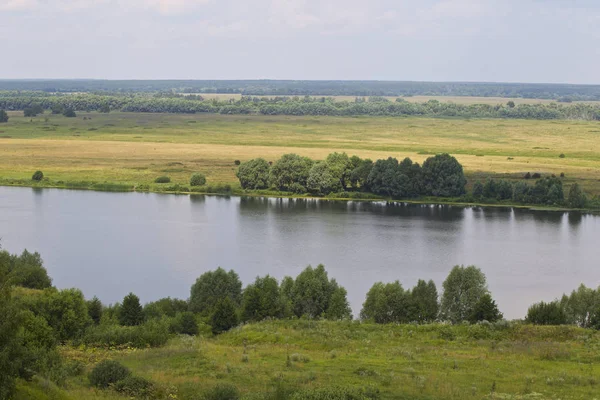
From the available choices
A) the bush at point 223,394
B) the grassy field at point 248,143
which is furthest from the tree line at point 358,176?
the bush at point 223,394

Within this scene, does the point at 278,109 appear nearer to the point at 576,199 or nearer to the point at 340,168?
the point at 340,168

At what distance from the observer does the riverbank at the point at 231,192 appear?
51.8 meters

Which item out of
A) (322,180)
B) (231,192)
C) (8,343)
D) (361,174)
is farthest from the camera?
(231,192)

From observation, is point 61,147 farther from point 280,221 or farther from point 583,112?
point 583,112

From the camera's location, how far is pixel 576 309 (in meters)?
23.9

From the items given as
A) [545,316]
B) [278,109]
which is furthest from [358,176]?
[278,109]

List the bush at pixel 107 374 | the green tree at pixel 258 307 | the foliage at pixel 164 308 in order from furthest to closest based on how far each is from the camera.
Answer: the foliage at pixel 164 308, the green tree at pixel 258 307, the bush at pixel 107 374

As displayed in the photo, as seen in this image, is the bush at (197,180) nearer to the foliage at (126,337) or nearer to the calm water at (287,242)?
the calm water at (287,242)

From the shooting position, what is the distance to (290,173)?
55469mm

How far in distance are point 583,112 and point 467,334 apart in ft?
403

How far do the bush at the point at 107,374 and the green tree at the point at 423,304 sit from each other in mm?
12586

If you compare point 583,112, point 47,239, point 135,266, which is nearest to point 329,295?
point 135,266

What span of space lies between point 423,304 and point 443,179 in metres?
30.7

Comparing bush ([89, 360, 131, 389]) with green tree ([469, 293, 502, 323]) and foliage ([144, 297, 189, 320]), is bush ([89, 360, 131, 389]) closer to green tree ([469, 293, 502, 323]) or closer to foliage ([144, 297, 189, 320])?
foliage ([144, 297, 189, 320])
